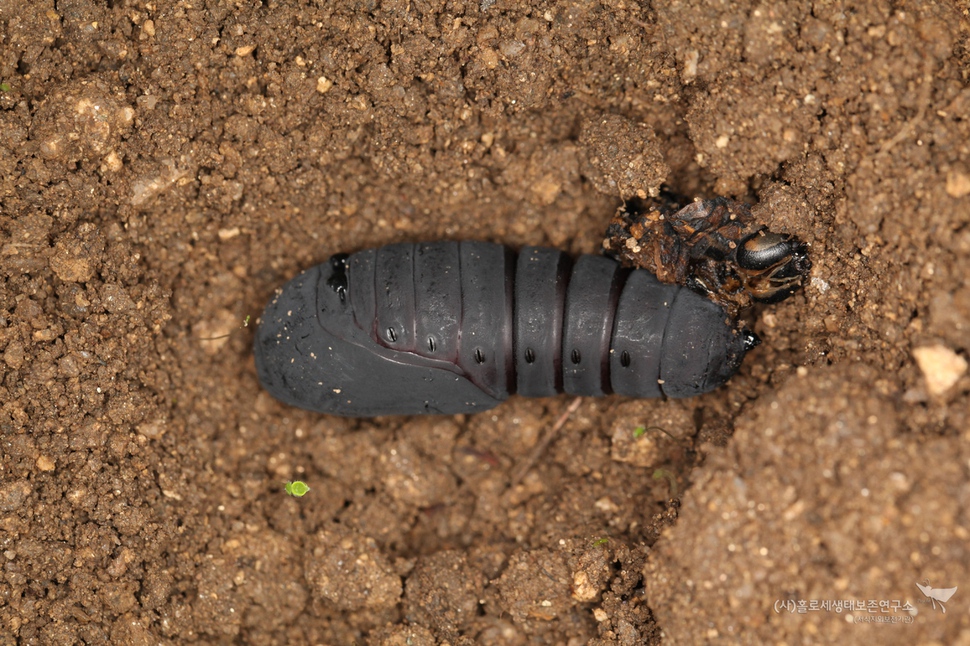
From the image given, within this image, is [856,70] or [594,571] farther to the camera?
[594,571]

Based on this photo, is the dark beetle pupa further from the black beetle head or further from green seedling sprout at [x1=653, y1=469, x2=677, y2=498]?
green seedling sprout at [x1=653, y1=469, x2=677, y2=498]

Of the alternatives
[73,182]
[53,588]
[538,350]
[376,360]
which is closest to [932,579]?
[538,350]

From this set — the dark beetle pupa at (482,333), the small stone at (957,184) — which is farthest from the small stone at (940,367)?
the dark beetle pupa at (482,333)

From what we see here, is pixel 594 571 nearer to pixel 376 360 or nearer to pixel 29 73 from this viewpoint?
pixel 376 360

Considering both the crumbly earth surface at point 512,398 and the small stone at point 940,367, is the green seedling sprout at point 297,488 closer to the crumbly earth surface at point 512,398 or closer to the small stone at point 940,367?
the crumbly earth surface at point 512,398

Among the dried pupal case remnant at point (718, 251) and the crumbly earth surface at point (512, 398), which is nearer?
the crumbly earth surface at point (512, 398)

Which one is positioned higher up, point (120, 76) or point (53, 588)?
point (120, 76)

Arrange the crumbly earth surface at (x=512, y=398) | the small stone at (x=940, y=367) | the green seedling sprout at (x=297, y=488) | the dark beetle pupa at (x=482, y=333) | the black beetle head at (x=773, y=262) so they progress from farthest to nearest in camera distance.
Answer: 1. the green seedling sprout at (x=297, y=488)
2. the dark beetle pupa at (x=482, y=333)
3. the black beetle head at (x=773, y=262)
4. the crumbly earth surface at (x=512, y=398)
5. the small stone at (x=940, y=367)
